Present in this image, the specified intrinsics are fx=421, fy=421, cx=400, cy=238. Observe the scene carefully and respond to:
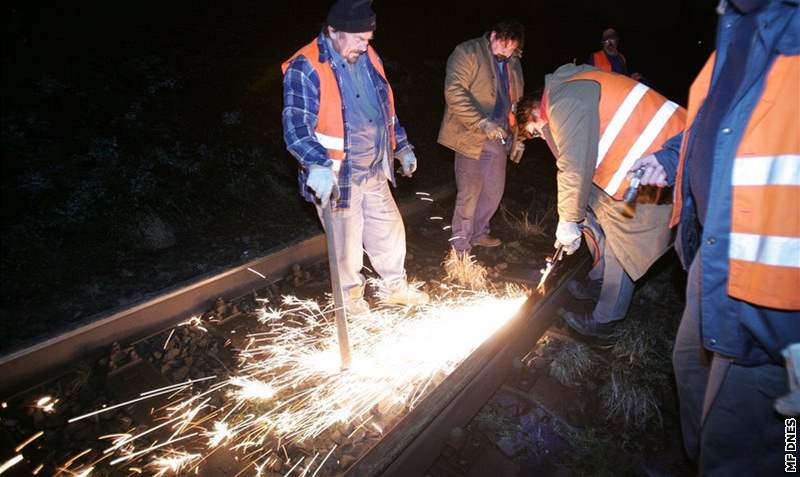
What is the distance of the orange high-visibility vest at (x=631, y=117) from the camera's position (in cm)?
268

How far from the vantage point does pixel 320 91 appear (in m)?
2.87

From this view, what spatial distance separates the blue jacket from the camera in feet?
4.77

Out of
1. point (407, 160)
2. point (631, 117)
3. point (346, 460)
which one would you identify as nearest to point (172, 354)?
point (346, 460)

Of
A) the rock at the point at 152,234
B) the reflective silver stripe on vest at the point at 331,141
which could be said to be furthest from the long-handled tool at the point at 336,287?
the rock at the point at 152,234

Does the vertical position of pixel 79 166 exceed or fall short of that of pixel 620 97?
it falls short

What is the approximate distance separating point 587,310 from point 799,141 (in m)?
2.83

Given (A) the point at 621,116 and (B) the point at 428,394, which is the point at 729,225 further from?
(B) the point at 428,394

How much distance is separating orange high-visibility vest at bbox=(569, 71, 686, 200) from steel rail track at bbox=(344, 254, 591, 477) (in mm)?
1321

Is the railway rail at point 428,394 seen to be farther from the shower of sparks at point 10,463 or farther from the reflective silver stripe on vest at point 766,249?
the reflective silver stripe on vest at point 766,249

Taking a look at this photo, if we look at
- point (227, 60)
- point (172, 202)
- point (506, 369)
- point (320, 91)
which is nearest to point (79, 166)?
point (172, 202)

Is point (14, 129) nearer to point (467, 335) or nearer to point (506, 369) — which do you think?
point (467, 335)

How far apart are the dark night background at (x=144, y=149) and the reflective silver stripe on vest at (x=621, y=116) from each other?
3.67 m

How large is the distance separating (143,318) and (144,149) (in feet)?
12.3

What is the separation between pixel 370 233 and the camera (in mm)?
3693
